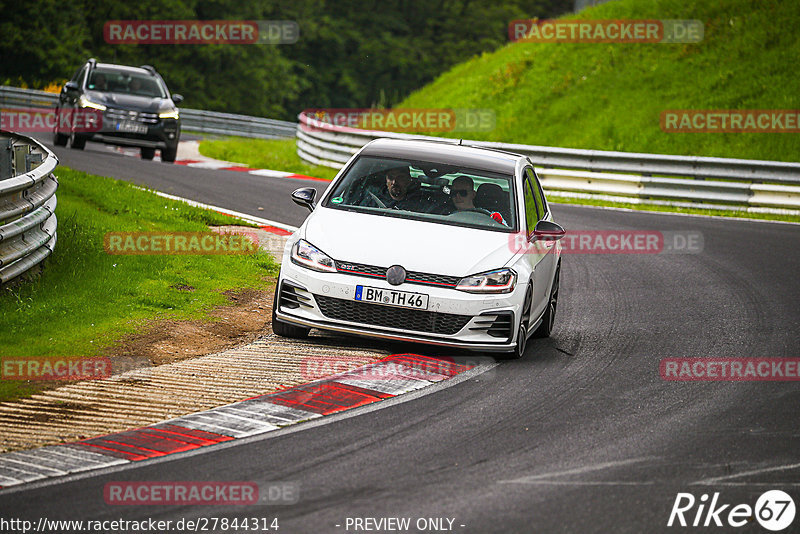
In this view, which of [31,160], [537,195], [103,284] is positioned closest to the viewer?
[103,284]

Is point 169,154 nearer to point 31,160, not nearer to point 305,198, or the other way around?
point 31,160

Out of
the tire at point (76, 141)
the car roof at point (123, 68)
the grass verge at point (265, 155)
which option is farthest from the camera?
the grass verge at point (265, 155)

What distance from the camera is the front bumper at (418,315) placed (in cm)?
853

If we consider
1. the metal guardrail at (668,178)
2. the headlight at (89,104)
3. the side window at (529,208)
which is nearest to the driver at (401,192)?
the side window at (529,208)

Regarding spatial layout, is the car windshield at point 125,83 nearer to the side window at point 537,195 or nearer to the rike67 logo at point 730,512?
the side window at point 537,195

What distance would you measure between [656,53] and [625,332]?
74.7 ft

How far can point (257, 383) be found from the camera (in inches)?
304

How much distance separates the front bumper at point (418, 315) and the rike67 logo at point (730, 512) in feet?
9.99

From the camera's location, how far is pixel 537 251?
952cm

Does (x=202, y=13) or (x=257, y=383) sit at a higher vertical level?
(x=202, y=13)

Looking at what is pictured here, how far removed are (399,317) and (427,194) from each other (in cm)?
156

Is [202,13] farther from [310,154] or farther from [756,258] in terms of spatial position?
[756,258]

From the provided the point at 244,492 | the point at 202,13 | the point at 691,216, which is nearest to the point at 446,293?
the point at 244,492

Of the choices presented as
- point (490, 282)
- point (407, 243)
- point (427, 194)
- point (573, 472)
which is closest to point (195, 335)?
point (407, 243)
